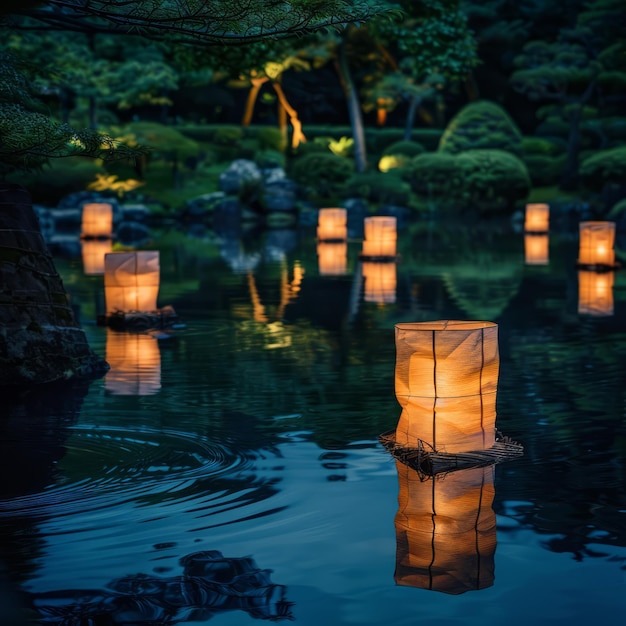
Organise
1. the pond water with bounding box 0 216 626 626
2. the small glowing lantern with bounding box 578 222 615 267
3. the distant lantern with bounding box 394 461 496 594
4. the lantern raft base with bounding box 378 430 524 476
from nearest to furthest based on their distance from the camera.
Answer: the pond water with bounding box 0 216 626 626 < the distant lantern with bounding box 394 461 496 594 < the lantern raft base with bounding box 378 430 524 476 < the small glowing lantern with bounding box 578 222 615 267

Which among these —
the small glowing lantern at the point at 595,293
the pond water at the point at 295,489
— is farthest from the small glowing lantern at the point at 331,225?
the pond water at the point at 295,489

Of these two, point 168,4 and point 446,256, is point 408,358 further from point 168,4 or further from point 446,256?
point 446,256

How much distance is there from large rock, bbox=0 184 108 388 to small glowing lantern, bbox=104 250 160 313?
120 inches

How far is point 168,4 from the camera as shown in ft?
25.6

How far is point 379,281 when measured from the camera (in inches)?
760

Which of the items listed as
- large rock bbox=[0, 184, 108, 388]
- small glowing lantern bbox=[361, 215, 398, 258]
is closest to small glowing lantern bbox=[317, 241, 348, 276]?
small glowing lantern bbox=[361, 215, 398, 258]

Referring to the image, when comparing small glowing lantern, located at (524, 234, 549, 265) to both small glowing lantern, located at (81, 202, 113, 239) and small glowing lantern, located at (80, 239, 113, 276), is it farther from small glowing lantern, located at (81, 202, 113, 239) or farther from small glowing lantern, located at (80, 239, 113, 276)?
small glowing lantern, located at (81, 202, 113, 239)

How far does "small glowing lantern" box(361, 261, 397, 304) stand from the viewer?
16.8 m

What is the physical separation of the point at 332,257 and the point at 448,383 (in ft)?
57.6

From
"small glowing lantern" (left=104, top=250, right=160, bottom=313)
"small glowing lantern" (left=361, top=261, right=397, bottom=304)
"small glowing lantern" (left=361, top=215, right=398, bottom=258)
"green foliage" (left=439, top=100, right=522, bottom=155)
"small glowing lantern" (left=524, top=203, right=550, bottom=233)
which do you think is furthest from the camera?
"green foliage" (left=439, top=100, right=522, bottom=155)

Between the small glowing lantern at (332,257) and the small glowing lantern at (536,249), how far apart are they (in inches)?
140

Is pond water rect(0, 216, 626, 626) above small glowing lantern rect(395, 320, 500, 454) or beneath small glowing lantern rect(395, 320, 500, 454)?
beneath

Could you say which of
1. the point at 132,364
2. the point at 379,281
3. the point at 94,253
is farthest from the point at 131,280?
the point at 94,253

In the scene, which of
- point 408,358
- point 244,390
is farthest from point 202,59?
point 408,358
